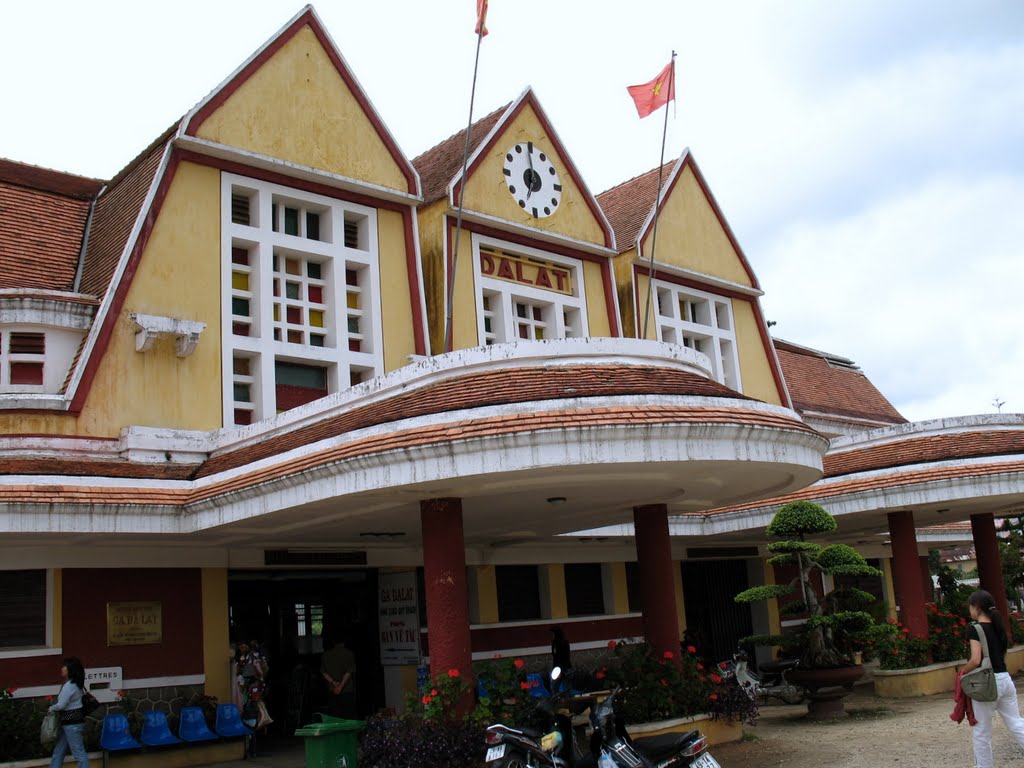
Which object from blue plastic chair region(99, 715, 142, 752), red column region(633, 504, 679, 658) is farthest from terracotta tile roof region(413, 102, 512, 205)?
blue plastic chair region(99, 715, 142, 752)

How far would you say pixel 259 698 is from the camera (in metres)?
14.2

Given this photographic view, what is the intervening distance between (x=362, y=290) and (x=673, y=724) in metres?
8.77

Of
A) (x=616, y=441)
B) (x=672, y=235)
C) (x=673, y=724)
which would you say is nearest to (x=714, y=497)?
(x=673, y=724)

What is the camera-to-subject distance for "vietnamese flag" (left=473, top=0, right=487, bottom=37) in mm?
17250

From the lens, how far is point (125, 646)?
1384cm

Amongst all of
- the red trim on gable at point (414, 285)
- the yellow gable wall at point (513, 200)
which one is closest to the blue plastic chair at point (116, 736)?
the red trim on gable at point (414, 285)

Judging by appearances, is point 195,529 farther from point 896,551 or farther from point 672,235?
point 672,235

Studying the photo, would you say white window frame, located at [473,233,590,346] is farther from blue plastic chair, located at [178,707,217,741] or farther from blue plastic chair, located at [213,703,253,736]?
blue plastic chair, located at [178,707,217,741]

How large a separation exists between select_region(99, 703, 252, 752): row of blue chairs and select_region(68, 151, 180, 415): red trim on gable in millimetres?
4054

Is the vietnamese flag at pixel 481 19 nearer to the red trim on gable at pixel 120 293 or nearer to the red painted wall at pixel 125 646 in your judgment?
the red trim on gable at pixel 120 293

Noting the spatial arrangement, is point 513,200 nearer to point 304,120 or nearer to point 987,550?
point 304,120

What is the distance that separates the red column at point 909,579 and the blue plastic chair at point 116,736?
12.2 m

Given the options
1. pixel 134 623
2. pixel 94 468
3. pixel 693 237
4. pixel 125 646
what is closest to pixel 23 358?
pixel 94 468

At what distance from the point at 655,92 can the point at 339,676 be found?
1166 cm
